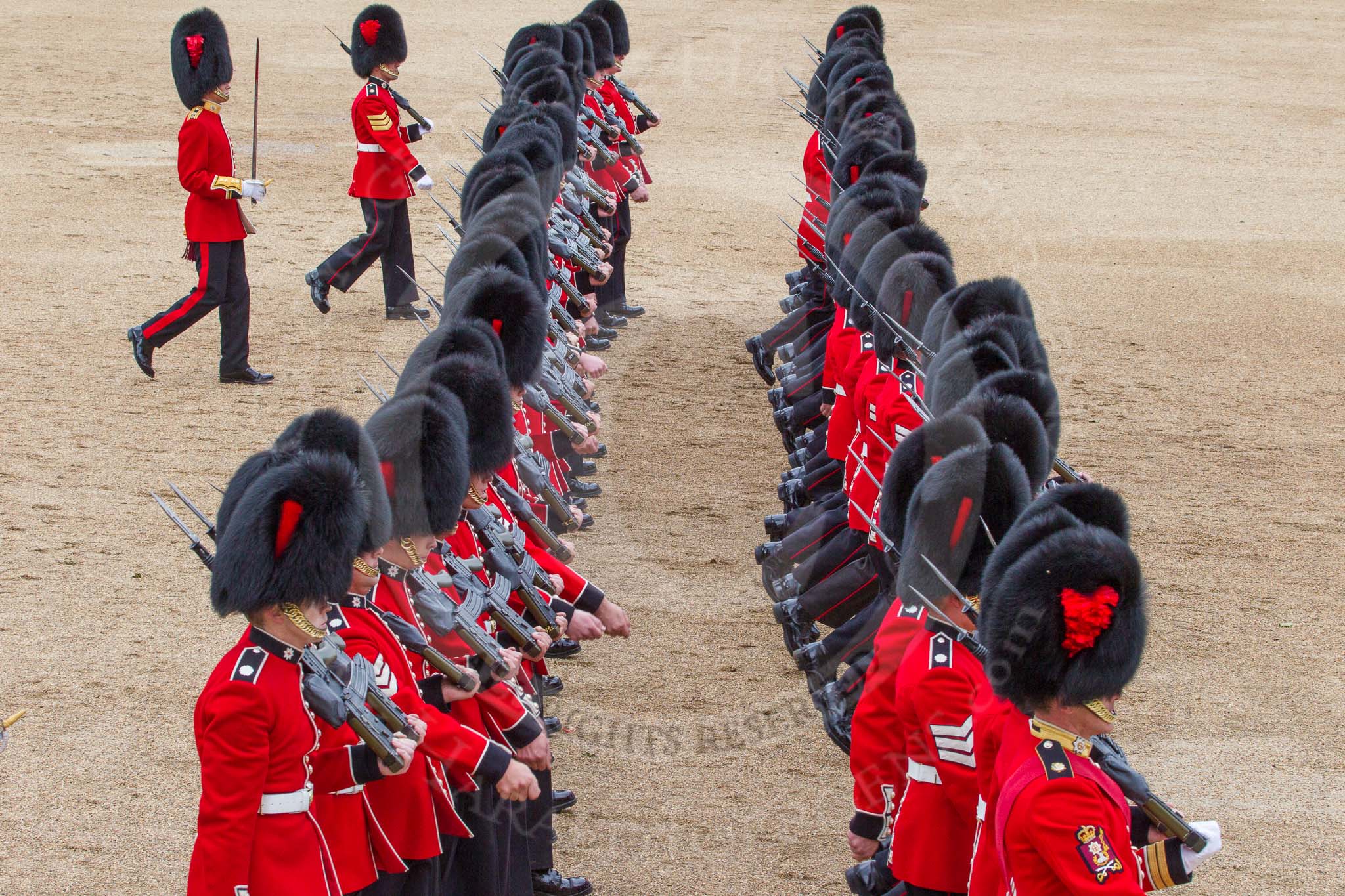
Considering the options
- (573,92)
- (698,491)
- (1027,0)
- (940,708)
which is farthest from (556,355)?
(1027,0)

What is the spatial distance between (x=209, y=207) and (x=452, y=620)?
4.23m

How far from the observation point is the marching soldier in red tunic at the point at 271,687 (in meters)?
2.41

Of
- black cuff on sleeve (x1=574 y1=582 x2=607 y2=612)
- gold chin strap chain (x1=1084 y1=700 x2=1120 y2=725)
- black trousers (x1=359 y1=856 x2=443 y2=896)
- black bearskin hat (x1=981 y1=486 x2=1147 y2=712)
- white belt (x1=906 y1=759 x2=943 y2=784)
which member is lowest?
black trousers (x1=359 y1=856 x2=443 y2=896)

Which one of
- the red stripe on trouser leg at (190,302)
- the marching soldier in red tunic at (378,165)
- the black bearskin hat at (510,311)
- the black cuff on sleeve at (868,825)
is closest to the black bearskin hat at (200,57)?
the red stripe on trouser leg at (190,302)

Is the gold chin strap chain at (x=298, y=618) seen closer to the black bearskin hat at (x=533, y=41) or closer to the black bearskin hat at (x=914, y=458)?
the black bearskin hat at (x=914, y=458)

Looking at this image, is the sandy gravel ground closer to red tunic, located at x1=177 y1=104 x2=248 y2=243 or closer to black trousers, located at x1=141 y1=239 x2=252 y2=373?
black trousers, located at x1=141 y1=239 x2=252 y2=373

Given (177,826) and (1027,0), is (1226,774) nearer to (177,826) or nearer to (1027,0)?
(177,826)

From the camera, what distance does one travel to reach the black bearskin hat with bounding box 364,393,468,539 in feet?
9.89

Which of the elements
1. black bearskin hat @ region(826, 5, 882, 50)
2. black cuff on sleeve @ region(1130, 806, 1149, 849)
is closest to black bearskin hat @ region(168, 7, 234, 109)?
black bearskin hat @ region(826, 5, 882, 50)

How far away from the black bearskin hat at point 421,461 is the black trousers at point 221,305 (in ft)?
12.7

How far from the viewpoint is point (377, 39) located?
7.62 meters

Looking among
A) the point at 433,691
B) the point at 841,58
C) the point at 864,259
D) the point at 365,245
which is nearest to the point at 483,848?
the point at 433,691

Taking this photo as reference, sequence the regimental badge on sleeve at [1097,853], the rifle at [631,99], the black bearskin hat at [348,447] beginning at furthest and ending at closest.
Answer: the rifle at [631,99] < the black bearskin hat at [348,447] < the regimental badge on sleeve at [1097,853]

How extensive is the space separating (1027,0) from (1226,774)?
16952mm
